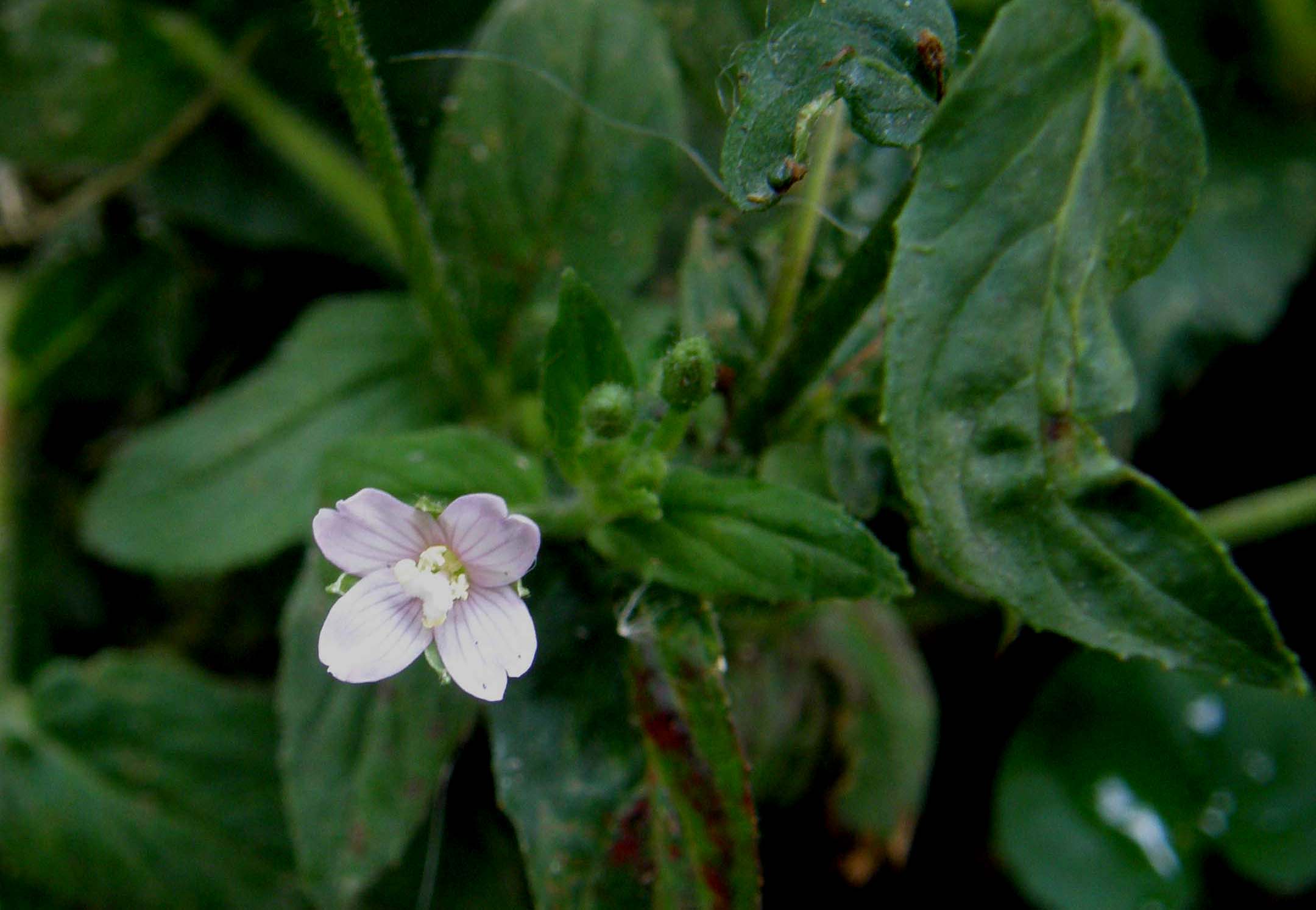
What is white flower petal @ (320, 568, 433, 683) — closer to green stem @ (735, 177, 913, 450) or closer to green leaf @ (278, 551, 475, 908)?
green leaf @ (278, 551, 475, 908)

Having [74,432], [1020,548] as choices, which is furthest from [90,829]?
[1020,548]

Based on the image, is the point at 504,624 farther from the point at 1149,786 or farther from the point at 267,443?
the point at 1149,786

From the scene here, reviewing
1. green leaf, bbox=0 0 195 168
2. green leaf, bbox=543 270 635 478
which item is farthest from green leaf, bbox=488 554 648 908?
green leaf, bbox=0 0 195 168

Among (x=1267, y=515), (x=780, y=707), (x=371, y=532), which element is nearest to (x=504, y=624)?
(x=371, y=532)

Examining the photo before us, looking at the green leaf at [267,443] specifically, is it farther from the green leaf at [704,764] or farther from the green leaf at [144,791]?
the green leaf at [704,764]

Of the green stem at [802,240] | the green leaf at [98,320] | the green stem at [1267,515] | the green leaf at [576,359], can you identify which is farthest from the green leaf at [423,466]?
the green stem at [1267,515]
